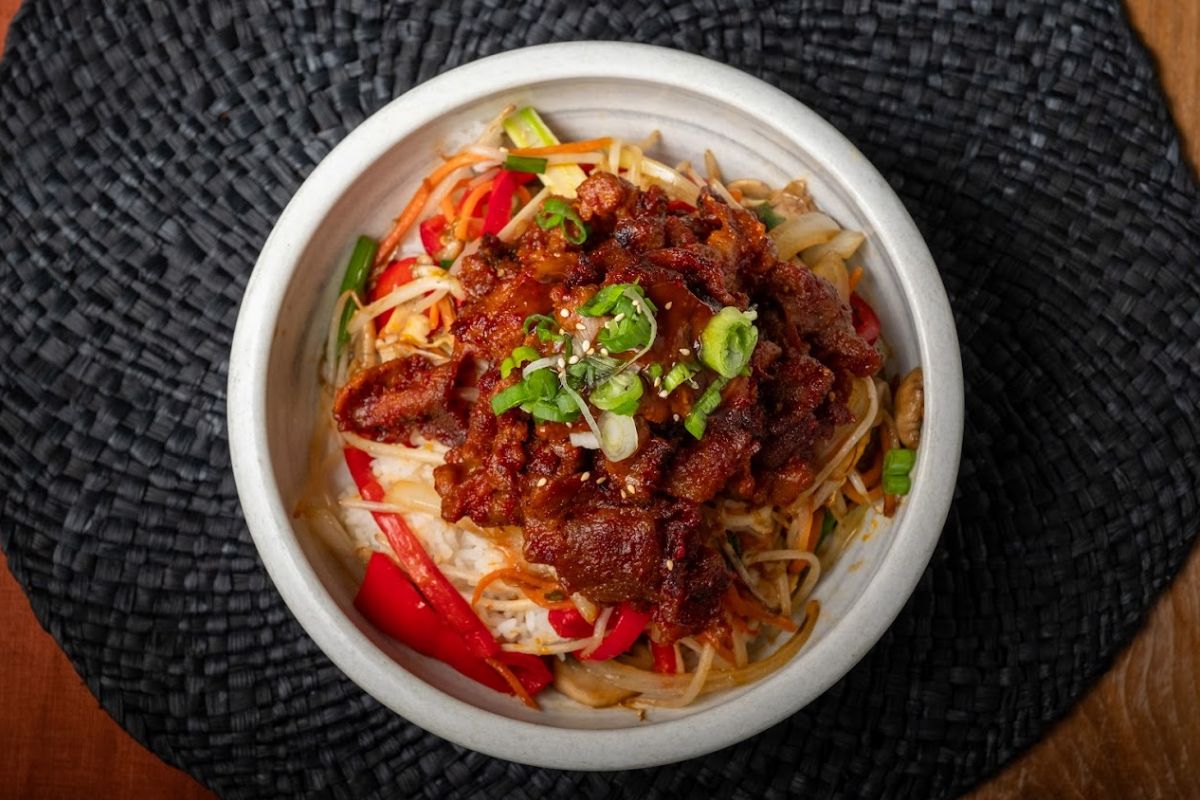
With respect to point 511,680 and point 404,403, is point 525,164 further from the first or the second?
point 511,680

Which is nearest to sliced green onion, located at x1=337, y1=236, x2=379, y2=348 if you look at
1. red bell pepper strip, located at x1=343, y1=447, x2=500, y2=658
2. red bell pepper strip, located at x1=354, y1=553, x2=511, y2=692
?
red bell pepper strip, located at x1=343, y1=447, x2=500, y2=658

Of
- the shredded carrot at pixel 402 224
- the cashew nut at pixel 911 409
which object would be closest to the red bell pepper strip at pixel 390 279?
the shredded carrot at pixel 402 224

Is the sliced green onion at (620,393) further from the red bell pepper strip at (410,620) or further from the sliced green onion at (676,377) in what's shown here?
the red bell pepper strip at (410,620)

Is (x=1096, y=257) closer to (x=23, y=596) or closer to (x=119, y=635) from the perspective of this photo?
(x=119, y=635)

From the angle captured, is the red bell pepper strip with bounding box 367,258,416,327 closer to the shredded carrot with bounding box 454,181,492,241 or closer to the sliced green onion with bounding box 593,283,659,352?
the shredded carrot with bounding box 454,181,492,241

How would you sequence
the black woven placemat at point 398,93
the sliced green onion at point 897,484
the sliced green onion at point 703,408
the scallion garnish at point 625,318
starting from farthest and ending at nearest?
the black woven placemat at point 398,93 < the sliced green onion at point 897,484 < the sliced green onion at point 703,408 < the scallion garnish at point 625,318
